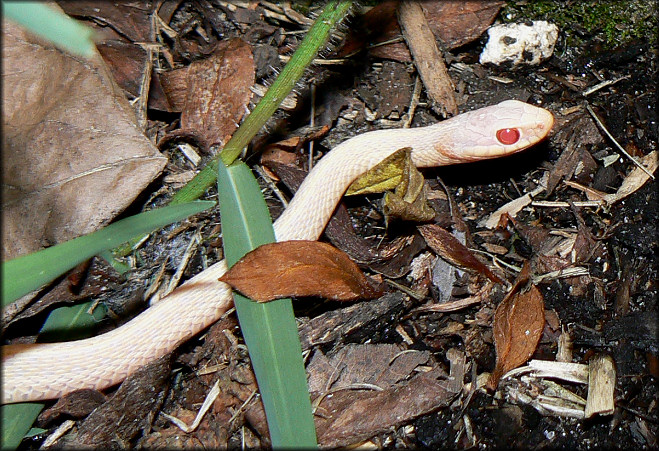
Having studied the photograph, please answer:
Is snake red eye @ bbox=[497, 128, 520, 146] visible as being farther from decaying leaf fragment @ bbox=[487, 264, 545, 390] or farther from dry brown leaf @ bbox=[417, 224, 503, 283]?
decaying leaf fragment @ bbox=[487, 264, 545, 390]

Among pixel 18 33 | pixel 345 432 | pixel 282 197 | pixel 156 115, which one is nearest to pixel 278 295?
pixel 345 432

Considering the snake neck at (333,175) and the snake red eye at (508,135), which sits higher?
the snake neck at (333,175)

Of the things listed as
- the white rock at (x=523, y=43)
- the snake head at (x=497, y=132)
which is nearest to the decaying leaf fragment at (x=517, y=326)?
the snake head at (x=497, y=132)

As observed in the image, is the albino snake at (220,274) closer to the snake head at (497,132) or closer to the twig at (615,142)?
the snake head at (497,132)

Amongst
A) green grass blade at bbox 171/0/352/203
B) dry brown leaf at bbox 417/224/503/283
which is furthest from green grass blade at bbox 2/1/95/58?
dry brown leaf at bbox 417/224/503/283

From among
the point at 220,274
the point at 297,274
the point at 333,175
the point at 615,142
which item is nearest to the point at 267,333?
the point at 297,274
